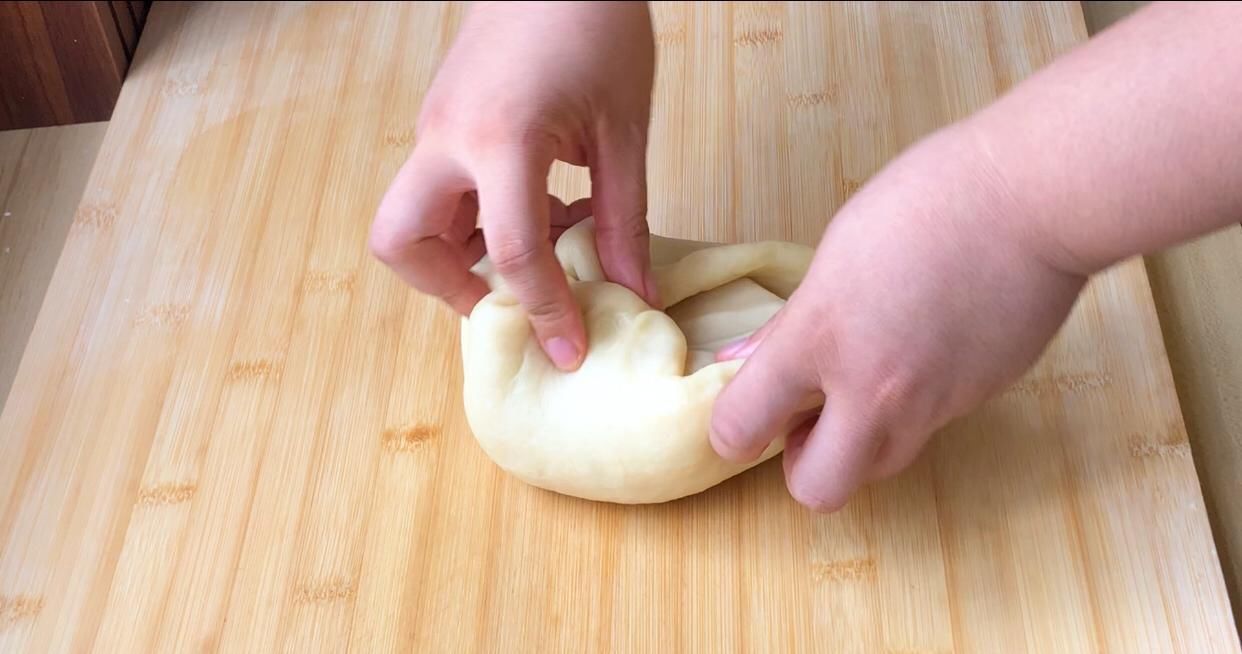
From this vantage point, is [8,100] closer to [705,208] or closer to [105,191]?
[105,191]

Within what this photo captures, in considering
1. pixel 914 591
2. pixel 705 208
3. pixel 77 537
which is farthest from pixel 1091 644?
pixel 77 537

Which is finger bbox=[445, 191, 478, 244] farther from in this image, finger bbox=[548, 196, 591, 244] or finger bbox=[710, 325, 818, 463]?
finger bbox=[710, 325, 818, 463]

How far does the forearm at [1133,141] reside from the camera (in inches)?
28.5

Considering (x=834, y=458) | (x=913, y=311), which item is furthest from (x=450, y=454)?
(x=913, y=311)

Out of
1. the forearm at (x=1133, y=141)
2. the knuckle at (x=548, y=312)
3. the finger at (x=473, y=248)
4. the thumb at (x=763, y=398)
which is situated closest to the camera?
the forearm at (x=1133, y=141)

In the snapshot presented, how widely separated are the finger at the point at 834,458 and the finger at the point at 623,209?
0.22 m

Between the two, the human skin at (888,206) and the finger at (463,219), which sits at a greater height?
the human skin at (888,206)

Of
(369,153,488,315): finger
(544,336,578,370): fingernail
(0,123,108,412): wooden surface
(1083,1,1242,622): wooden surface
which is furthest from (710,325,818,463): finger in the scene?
(0,123,108,412): wooden surface

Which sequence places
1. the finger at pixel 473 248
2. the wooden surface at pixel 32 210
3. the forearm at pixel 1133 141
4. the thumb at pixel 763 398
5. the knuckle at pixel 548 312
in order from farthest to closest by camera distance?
the wooden surface at pixel 32 210, the finger at pixel 473 248, the knuckle at pixel 548 312, the thumb at pixel 763 398, the forearm at pixel 1133 141

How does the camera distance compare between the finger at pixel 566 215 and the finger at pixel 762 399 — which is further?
the finger at pixel 566 215

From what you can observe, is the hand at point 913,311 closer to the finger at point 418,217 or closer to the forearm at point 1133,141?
the forearm at point 1133,141

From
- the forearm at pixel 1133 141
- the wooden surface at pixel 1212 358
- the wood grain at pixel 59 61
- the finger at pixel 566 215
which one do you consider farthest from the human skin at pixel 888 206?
the wood grain at pixel 59 61

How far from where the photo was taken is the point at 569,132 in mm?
949

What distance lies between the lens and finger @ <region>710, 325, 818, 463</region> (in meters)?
0.86
